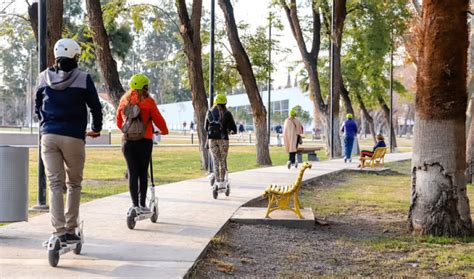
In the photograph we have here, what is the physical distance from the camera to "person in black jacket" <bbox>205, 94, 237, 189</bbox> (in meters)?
11.4

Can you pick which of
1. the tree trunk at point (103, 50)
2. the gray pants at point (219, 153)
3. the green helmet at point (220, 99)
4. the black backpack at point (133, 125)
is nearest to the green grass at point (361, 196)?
the gray pants at point (219, 153)

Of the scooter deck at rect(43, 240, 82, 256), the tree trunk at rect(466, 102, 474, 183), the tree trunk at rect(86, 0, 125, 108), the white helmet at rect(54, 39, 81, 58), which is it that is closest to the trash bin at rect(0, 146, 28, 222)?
the scooter deck at rect(43, 240, 82, 256)

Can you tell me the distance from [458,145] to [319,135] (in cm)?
6563

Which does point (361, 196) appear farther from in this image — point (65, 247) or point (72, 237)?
point (65, 247)

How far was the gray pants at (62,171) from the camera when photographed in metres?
6.21

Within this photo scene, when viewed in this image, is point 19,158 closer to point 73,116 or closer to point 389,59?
point 73,116

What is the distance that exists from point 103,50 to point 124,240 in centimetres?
853

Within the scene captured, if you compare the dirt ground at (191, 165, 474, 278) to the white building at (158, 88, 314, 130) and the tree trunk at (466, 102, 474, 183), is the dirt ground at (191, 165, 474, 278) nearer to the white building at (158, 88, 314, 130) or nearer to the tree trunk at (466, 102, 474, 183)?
the tree trunk at (466, 102, 474, 183)

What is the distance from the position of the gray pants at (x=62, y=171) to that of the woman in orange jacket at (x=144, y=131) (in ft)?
5.69

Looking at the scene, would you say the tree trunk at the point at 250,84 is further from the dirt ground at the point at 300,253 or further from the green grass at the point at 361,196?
the dirt ground at the point at 300,253

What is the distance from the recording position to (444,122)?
8.43 metres

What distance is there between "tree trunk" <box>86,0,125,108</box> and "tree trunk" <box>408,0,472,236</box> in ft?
27.9

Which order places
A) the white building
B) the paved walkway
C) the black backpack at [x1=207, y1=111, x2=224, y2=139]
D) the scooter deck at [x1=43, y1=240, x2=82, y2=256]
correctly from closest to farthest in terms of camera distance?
the paved walkway, the scooter deck at [x1=43, y1=240, x2=82, y2=256], the black backpack at [x1=207, y1=111, x2=224, y2=139], the white building

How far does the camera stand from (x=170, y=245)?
23.7ft
